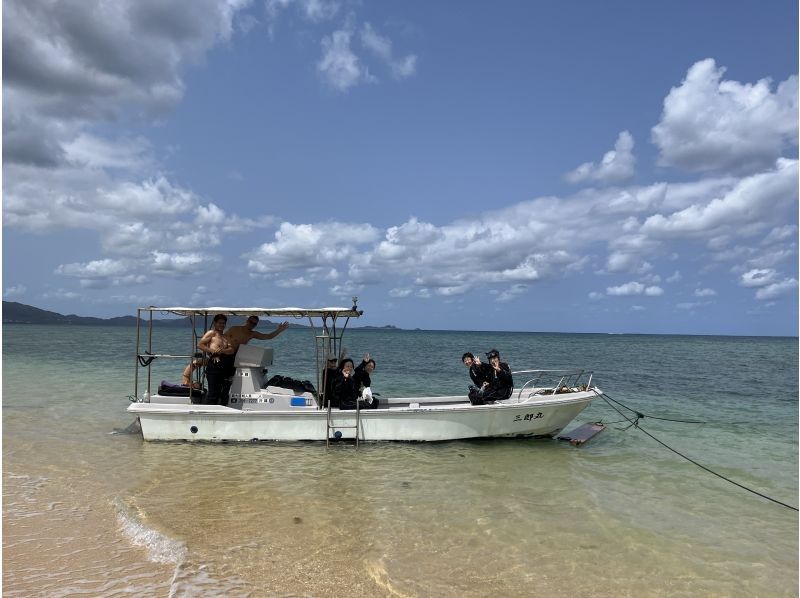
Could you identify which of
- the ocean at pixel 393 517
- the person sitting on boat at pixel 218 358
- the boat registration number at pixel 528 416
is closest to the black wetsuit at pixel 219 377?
the person sitting on boat at pixel 218 358

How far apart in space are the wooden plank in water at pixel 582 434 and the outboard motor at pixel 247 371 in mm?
7214

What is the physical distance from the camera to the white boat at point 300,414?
1118 centimetres

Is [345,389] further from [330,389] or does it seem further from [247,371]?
[247,371]

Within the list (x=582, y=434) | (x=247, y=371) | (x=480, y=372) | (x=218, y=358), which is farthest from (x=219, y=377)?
(x=582, y=434)

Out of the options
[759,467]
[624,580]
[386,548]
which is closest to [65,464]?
[386,548]

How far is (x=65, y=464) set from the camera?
970 centimetres

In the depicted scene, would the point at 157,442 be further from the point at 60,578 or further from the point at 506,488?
the point at 506,488

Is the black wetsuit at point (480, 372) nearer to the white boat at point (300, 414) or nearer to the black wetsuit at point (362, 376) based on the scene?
the white boat at point (300, 414)

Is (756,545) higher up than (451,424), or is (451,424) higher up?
(451,424)

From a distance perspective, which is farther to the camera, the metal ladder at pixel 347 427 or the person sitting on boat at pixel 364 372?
the person sitting on boat at pixel 364 372

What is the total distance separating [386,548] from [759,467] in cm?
913

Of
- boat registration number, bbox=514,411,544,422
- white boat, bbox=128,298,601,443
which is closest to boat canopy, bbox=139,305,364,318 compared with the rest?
white boat, bbox=128,298,601,443

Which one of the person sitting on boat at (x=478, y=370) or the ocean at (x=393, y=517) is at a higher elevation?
the person sitting on boat at (x=478, y=370)

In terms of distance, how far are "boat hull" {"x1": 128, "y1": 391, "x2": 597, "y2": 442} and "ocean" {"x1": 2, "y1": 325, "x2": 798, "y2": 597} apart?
0.27 meters
